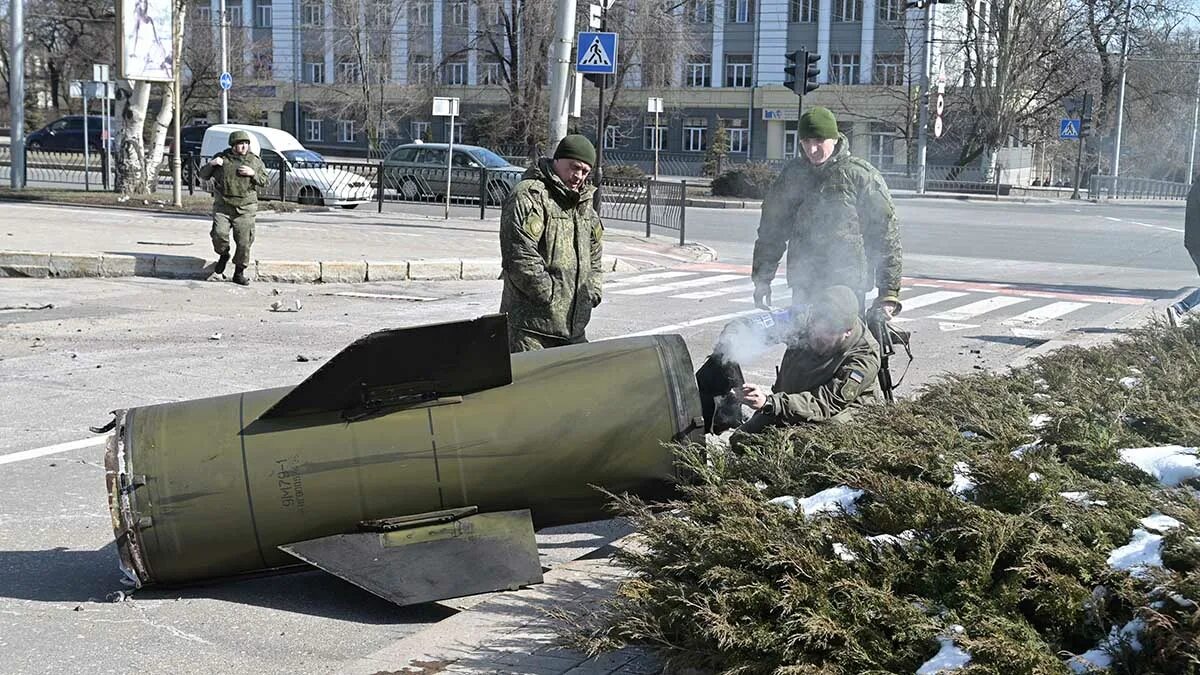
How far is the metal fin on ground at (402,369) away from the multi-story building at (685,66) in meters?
49.8

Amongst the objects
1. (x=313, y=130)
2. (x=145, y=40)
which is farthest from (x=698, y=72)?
(x=145, y=40)

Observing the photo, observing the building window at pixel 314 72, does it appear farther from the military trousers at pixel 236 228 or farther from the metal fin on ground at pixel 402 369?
the metal fin on ground at pixel 402 369

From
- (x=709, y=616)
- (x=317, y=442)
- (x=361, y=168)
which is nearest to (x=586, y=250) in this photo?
(x=317, y=442)

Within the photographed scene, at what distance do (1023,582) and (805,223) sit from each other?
300 cm

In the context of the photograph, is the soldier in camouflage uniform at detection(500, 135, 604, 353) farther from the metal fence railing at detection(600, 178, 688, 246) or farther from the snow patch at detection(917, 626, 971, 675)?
the metal fence railing at detection(600, 178, 688, 246)

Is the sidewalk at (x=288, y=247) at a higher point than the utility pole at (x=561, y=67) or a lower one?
lower

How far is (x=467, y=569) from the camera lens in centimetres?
434

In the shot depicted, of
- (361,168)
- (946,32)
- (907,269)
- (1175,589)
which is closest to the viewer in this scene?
(1175,589)

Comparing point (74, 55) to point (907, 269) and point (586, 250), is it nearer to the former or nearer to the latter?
point (907, 269)

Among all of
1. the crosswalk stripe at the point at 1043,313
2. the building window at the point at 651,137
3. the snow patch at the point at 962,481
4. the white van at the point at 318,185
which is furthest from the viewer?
the building window at the point at 651,137

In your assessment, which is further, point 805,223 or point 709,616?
point 805,223

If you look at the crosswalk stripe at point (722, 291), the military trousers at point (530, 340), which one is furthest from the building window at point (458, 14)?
the military trousers at point (530, 340)

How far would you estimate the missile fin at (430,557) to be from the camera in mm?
4285

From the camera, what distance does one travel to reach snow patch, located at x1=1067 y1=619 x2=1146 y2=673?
284 cm
